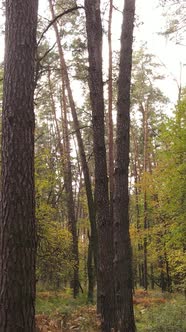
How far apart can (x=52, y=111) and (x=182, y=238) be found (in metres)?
15.4

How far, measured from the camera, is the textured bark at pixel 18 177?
342 cm

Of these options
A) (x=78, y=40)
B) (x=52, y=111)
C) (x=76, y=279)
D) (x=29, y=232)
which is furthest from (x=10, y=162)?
(x=52, y=111)

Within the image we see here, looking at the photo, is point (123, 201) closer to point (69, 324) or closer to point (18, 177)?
point (18, 177)

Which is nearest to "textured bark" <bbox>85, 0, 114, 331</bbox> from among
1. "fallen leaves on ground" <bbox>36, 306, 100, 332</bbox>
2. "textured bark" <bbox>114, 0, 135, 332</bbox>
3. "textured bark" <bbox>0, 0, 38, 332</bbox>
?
"textured bark" <bbox>114, 0, 135, 332</bbox>

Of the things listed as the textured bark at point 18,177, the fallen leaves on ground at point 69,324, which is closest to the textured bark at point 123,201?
the fallen leaves on ground at point 69,324

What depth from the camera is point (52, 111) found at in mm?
25250

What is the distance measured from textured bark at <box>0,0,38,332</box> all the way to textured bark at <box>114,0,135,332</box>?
11.8 feet

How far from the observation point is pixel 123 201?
7238 millimetres

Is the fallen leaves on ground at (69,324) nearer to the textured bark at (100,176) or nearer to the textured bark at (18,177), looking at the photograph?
the textured bark at (100,176)

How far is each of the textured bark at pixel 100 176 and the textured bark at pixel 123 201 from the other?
0.64 meters

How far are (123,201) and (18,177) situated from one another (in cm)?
388

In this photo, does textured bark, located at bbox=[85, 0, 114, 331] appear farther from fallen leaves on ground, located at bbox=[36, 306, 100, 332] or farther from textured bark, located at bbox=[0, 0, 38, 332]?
textured bark, located at bbox=[0, 0, 38, 332]

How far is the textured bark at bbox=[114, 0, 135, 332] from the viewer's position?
696 centimetres

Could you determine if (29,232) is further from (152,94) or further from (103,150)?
(152,94)
